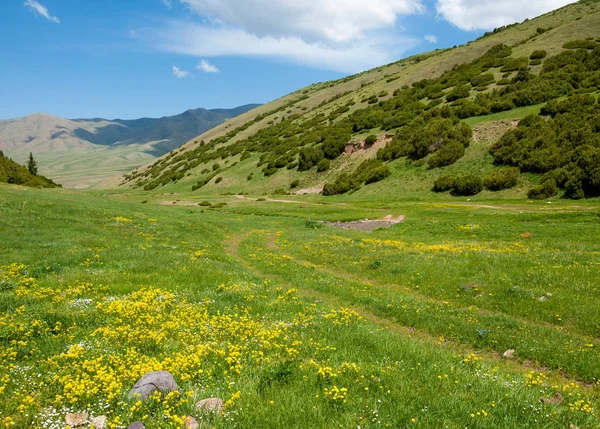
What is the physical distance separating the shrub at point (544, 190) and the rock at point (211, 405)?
179ft

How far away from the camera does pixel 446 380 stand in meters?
6.99

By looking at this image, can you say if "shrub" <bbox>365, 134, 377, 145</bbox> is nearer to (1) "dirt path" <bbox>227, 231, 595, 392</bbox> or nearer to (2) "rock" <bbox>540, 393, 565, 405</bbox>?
(1) "dirt path" <bbox>227, 231, 595, 392</bbox>

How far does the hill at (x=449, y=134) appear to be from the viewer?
180ft

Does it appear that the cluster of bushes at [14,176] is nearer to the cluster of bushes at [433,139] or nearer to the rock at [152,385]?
the cluster of bushes at [433,139]

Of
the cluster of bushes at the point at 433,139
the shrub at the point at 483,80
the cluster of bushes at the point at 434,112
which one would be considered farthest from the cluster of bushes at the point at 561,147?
the shrub at the point at 483,80

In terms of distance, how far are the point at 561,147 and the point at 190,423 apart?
64592mm

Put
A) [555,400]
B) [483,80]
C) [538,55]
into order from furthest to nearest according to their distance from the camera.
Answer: [483,80] < [538,55] < [555,400]

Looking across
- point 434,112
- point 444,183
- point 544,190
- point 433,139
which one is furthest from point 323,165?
point 544,190

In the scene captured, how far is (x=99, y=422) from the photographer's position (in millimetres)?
5418

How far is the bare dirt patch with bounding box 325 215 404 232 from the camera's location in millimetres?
41906

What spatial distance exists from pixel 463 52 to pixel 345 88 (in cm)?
5228

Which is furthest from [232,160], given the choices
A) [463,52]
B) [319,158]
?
[463,52]

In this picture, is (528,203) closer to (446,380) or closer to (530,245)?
(530,245)

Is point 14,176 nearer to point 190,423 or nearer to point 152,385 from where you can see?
point 152,385
